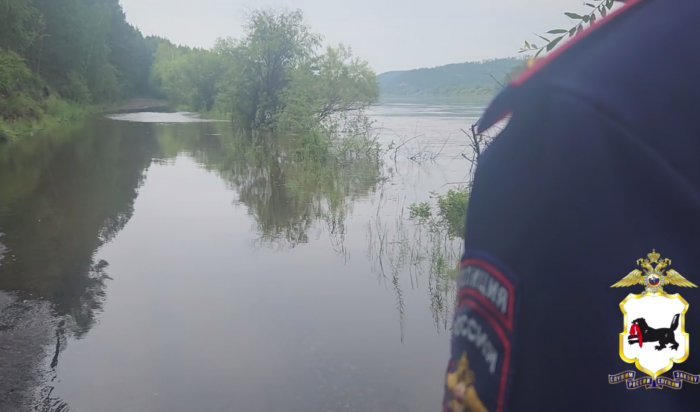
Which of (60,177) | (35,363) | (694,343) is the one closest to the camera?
(694,343)

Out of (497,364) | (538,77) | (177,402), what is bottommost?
(177,402)

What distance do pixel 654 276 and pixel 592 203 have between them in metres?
0.12

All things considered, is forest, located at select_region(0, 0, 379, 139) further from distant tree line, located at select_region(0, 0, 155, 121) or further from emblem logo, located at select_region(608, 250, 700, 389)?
emblem logo, located at select_region(608, 250, 700, 389)

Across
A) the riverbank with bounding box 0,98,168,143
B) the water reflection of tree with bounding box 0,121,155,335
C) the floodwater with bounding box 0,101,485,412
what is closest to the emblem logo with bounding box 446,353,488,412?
the floodwater with bounding box 0,101,485,412

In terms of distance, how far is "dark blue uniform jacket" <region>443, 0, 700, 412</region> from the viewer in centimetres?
64

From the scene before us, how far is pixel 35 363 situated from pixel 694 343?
15.1 ft

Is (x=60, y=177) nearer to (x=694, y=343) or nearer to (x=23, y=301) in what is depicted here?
(x=23, y=301)

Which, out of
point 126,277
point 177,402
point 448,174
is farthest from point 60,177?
point 177,402

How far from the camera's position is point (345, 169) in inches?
543

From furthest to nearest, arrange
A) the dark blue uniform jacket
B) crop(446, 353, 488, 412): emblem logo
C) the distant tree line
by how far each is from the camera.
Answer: the distant tree line → crop(446, 353, 488, 412): emblem logo → the dark blue uniform jacket

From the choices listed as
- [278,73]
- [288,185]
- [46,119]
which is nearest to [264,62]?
[278,73]

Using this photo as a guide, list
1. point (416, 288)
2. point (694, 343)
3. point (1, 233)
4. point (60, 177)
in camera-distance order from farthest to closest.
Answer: point (60, 177) → point (1, 233) → point (416, 288) → point (694, 343)

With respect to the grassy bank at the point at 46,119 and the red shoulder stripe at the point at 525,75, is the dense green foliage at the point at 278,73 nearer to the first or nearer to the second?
the grassy bank at the point at 46,119

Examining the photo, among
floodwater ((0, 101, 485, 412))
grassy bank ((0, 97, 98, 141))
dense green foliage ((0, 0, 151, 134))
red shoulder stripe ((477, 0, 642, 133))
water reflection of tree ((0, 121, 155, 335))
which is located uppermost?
dense green foliage ((0, 0, 151, 134))
